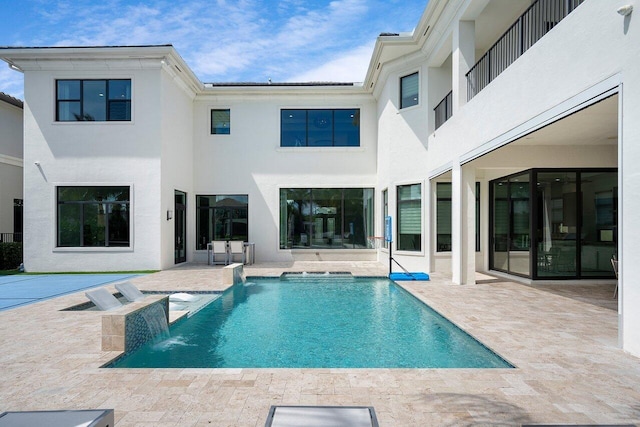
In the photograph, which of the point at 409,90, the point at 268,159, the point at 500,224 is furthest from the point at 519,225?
the point at 268,159

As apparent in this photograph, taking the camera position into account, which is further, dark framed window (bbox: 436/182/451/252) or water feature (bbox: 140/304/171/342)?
dark framed window (bbox: 436/182/451/252)

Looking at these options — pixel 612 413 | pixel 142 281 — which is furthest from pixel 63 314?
pixel 612 413

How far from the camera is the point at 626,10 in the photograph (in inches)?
165

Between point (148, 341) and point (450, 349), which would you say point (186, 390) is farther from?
point (450, 349)


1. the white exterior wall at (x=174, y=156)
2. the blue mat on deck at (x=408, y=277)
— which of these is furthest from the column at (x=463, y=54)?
the white exterior wall at (x=174, y=156)

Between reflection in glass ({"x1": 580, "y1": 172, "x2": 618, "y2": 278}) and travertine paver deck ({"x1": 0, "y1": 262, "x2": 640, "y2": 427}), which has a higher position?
reflection in glass ({"x1": 580, "y1": 172, "x2": 618, "y2": 278})

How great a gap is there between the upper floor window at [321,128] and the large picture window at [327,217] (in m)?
1.96

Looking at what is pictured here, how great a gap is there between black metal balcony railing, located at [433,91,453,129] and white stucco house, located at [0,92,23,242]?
53.0ft

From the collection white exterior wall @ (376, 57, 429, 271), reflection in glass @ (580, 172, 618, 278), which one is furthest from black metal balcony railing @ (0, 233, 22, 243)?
reflection in glass @ (580, 172, 618, 278)

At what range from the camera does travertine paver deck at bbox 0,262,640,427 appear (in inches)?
125

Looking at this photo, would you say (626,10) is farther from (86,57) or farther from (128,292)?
(86,57)

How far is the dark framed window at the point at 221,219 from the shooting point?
15.8 m

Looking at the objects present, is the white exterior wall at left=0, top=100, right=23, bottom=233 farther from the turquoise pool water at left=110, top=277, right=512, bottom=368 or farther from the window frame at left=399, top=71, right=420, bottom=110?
the window frame at left=399, top=71, right=420, bottom=110

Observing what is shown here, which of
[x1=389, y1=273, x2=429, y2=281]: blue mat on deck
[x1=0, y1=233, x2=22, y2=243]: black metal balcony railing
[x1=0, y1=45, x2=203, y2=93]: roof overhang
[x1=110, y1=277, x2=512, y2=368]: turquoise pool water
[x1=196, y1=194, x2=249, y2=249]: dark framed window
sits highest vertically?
[x1=0, y1=45, x2=203, y2=93]: roof overhang
